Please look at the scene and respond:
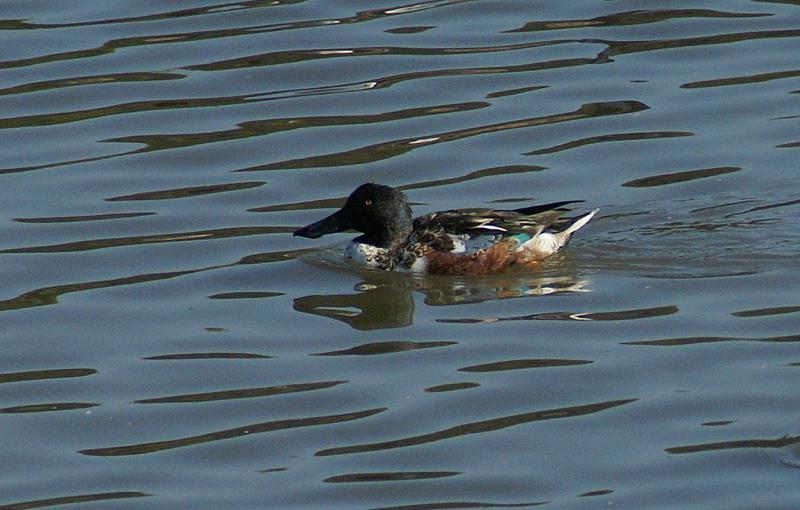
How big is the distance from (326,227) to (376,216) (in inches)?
13.0

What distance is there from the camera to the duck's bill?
11.2 m

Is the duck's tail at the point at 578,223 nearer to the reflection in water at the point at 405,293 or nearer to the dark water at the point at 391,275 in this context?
the dark water at the point at 391,275

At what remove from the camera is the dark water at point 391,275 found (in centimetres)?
780

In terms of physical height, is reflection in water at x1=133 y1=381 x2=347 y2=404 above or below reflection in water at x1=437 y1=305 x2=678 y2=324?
above

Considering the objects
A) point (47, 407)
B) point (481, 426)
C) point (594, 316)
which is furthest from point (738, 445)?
point (47, 407)

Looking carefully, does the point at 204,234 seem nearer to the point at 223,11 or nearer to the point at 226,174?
the point at 226,174

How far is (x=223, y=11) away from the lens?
15625mm

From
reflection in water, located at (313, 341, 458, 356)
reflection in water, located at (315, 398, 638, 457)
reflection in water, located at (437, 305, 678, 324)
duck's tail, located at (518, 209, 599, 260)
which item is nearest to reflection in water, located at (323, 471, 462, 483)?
reflection in water, located at (315, 398, 638, 457)

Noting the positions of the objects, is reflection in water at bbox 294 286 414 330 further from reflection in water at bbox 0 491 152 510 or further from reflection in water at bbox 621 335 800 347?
reflection in water at bbox 0 491 152 510

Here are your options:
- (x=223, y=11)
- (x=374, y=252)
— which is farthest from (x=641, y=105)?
(x=223, y=11)

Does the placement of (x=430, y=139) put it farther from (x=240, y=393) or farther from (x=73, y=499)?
(x=73, y=499)

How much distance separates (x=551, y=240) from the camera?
36.8 feet

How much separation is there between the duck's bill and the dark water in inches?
8.9

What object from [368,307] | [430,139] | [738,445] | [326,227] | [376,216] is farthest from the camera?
[430,139]
